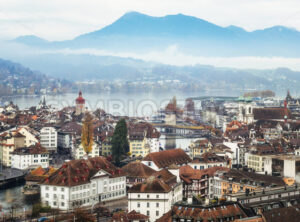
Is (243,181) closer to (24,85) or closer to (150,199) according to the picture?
(150,199)

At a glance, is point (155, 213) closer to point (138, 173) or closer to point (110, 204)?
point (110, 204)

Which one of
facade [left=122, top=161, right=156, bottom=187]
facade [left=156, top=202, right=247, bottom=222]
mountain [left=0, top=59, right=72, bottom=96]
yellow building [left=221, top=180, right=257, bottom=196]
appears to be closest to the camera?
facade [left=156, top=202, right=247, bottom=222]

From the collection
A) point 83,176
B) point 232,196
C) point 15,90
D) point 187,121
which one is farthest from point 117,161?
point 15,90

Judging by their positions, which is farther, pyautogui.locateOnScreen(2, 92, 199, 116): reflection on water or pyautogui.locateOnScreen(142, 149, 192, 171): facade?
pyautogui.locateOnScreen(2, 92, 199, 116): reflection on water

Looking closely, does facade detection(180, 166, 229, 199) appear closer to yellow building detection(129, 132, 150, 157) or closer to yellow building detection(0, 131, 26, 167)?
yellow building detection(129, 132, 150, 157)

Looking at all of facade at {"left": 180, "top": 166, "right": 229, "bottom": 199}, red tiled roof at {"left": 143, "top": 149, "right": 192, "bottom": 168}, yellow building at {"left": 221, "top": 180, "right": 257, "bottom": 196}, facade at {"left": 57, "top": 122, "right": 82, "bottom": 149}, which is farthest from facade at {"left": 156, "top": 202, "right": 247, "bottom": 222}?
facade at {"left": 57, "top": 122, "right": 82, "bottom": 149}

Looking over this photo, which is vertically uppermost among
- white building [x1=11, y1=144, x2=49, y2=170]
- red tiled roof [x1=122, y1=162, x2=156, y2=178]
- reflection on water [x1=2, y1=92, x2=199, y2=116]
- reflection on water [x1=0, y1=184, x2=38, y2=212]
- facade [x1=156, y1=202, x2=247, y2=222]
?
facade [x1=156, y1=202, x2=247, y2=222]
